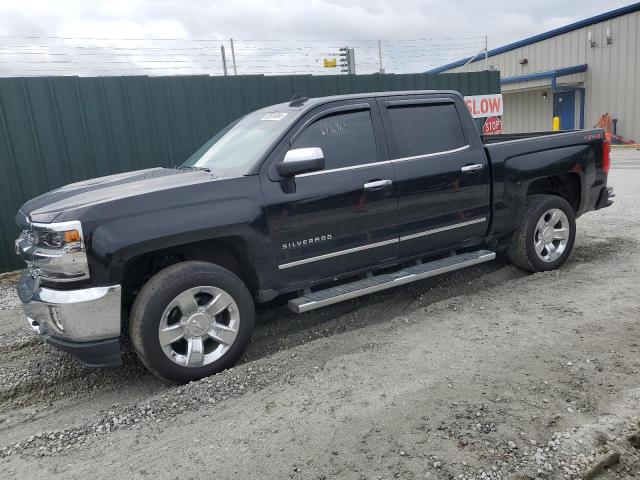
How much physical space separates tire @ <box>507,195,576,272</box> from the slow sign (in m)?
5.45

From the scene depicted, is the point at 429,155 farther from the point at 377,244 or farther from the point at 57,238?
the point at 57,238

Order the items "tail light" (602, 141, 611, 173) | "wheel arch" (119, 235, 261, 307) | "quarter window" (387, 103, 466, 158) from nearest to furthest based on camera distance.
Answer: "wheel arch" (119, 235, 261, 307) < "quarter window" (387, 103, 466, 158) < "tail light" (602, 141, 611, 173)

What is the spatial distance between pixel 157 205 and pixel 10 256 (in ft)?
15.2

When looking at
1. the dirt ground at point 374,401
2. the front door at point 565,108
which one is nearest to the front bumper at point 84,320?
the dirt ground at point 374,401

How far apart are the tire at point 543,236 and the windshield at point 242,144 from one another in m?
2.71

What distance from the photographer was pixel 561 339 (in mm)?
3855

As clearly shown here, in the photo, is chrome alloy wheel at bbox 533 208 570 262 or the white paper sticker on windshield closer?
the white paper sticker on windshield

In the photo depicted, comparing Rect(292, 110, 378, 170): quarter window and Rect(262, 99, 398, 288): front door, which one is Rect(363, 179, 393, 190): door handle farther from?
Rect(292, 110, 378, 170): quarter window

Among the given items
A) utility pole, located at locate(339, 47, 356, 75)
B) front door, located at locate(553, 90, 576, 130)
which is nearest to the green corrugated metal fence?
utility pole, located at locate(339, 47, 356, 75)

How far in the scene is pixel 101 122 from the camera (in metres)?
7.25

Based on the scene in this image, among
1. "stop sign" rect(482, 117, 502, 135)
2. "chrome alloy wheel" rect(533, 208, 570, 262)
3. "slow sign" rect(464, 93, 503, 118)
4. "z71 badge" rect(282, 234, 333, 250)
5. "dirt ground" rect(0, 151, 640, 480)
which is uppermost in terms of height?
"slow sign" rect(464, 93, 503, 118)

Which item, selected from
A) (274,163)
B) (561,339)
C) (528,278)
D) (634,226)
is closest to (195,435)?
(274,163)

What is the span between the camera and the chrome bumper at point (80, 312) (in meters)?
3.29

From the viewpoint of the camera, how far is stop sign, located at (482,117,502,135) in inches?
422
